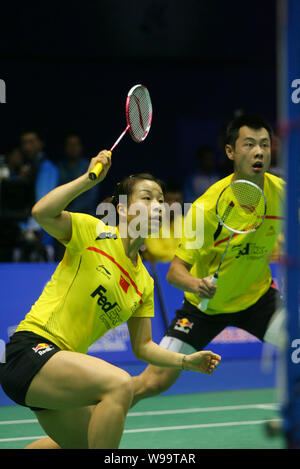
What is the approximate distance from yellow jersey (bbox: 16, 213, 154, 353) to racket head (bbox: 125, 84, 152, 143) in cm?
88

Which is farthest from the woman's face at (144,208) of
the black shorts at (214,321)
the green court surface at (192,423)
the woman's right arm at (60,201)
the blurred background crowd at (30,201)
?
the blurred background crowd at (30,201)

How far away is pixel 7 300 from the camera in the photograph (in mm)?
7527

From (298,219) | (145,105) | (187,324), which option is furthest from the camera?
(187,324)

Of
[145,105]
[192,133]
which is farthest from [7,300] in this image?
[192,133]

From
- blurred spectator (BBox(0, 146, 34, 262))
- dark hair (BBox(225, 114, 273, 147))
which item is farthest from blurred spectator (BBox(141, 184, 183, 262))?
dark hair (BBox(225, 114, 273, 147))

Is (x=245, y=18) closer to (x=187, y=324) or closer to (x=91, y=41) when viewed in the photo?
(x=91, y=41)

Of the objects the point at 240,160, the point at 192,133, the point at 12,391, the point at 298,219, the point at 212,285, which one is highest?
the point at 192,133

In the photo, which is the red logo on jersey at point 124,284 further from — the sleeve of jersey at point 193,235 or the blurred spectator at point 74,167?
the blurred spectator at point 74,167

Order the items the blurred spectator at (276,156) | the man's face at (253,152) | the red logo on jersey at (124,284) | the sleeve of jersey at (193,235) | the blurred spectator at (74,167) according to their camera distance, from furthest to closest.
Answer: the blurred spectator at (74,167)
the blurred spectator at (276,156)
the sleeve of jersey at (193,235)
the man's face at (253,152)
the red logo on jersey at (124,284)

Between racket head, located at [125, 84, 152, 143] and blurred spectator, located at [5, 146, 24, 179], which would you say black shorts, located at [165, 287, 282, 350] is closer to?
racket head, located at [125, 84, 152, 143]

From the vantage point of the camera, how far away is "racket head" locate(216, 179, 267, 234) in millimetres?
5272

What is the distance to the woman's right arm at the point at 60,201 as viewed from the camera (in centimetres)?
373

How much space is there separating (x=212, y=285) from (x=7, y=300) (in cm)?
315

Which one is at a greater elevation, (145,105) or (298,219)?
(145,105)
